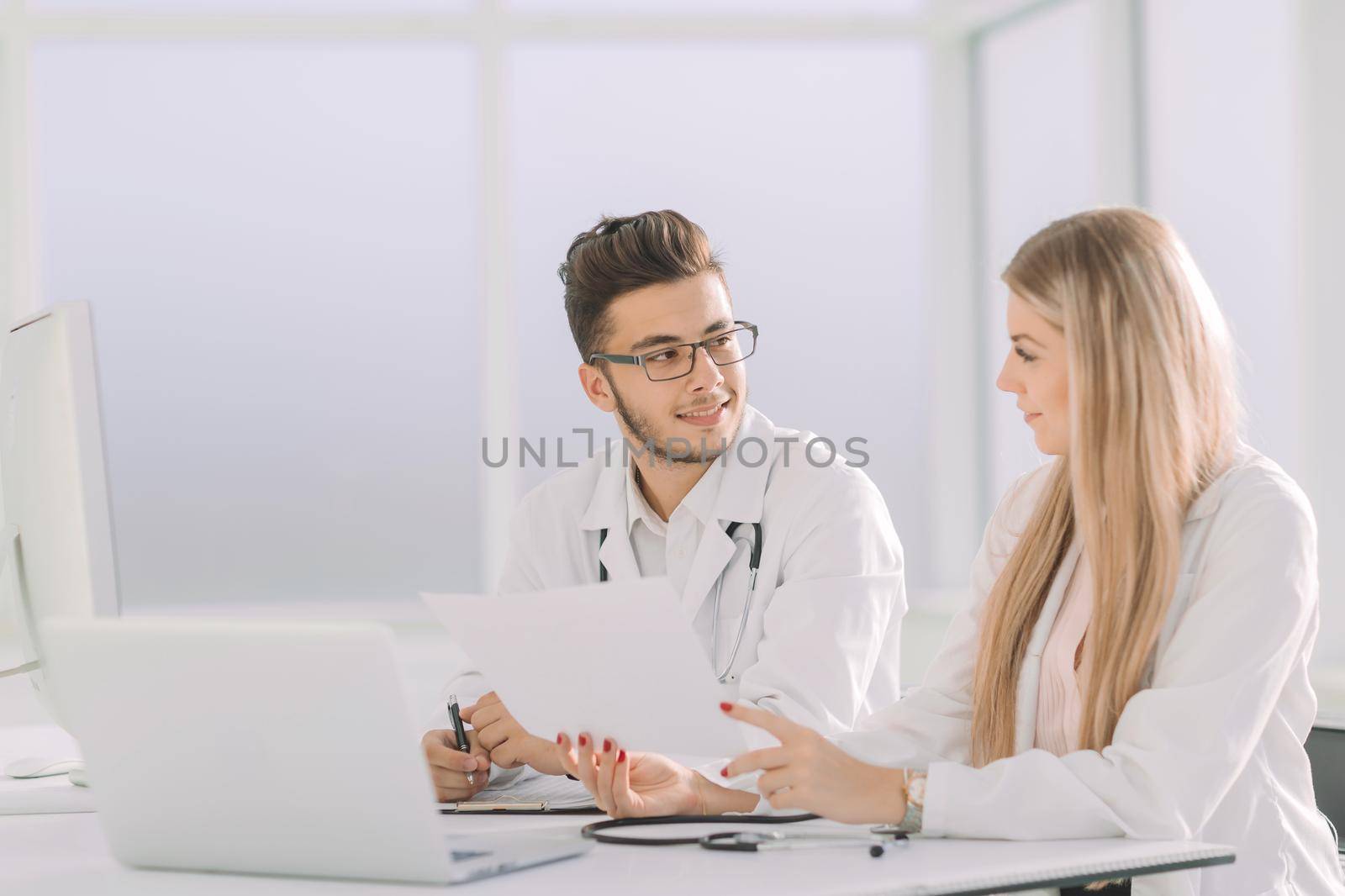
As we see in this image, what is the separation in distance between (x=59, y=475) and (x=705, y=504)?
109 cm

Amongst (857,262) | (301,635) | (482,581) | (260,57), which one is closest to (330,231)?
(260,57)

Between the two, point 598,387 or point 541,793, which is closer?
point 541,793

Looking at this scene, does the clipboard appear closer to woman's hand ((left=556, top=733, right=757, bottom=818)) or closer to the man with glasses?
woman's hand ((left=556, top=733, right=757, bottom=818))

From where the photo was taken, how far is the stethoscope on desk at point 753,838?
135 centimetres

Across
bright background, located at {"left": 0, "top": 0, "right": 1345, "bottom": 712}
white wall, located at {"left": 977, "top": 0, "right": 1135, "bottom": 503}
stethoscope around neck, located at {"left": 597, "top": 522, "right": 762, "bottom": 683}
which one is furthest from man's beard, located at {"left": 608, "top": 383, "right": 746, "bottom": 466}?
bright background, located at {"left": 0, "top": 0, "right": 1345, "bottom": 712}

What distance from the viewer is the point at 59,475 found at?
5.45 ft

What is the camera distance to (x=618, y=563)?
2.38 metres

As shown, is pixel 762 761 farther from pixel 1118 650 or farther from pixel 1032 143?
pixel 1032 143

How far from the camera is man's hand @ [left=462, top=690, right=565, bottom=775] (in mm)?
1894

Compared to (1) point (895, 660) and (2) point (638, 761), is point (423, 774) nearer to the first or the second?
(2) point (638, 761)

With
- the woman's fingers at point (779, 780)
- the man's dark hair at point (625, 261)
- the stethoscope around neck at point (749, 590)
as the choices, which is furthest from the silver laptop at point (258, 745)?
the man's dark hair at point (625, 261)

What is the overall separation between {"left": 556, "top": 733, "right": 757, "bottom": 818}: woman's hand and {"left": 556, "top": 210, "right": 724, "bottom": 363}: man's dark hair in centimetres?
99

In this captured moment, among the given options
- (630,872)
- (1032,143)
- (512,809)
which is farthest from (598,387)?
(1032,143)

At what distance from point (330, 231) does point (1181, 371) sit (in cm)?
358
